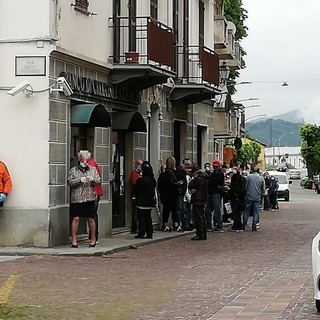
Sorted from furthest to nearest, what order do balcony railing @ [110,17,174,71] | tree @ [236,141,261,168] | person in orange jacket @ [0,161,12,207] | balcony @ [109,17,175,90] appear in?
tree @ [236,141,261,168], balcony railing @ [110,17,174,71], balcony @ [109,17,175,90], person in orange jacket @ [0,161,12,207]

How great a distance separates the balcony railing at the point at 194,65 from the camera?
2728 centimetres

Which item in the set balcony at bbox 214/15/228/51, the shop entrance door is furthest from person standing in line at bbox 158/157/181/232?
balcony at bbox 214/15/228/51

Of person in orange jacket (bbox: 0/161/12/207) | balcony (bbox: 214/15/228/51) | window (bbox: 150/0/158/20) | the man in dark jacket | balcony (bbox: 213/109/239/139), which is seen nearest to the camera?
person in orange jacket (bbox: 0/161/12/207)

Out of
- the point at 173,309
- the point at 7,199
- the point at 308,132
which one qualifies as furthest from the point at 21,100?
the point at 308,132

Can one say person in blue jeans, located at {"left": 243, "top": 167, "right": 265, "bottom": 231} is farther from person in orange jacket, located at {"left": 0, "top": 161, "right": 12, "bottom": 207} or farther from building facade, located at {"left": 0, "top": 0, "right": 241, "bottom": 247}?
person in orange jacket, located at {"left": 0, "top": 161, "right": 12, "bottom": 207}

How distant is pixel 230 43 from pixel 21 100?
2076 centimetres

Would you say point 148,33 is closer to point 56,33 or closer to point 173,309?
point 56,33

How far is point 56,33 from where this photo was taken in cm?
1845

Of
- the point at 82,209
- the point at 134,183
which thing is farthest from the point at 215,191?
the point at 82,209

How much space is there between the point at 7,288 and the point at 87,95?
321 inches

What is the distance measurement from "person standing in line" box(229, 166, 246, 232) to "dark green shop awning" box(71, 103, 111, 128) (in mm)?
7041

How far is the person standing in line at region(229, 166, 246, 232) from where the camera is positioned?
84.1 feet

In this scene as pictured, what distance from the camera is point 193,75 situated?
27.8 m

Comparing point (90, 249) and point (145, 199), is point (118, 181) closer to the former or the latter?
point (145, 199)
